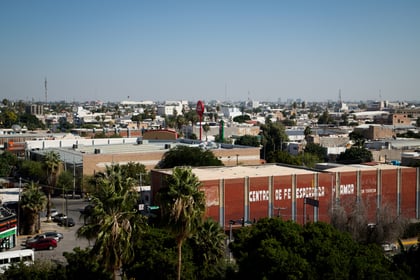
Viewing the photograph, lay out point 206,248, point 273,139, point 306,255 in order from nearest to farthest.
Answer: point 306,255 < point 206,248 < point 273,139

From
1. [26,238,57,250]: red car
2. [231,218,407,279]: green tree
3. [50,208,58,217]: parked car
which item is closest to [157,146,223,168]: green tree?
[50,208,58,217]: parked car

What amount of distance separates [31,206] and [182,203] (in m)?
24.7

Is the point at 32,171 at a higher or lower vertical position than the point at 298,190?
lower

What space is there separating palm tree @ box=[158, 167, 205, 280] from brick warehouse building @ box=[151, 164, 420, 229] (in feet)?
64.7

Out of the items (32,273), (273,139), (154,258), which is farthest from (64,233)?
(273,139)

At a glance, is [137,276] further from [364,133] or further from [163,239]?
[364,133]

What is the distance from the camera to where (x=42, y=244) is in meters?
39.4

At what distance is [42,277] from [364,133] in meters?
110

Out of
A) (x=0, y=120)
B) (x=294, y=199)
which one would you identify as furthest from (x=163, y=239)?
(x=0, y=120)

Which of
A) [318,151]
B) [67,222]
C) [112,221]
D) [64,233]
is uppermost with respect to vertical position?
[112,221]

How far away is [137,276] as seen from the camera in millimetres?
25953

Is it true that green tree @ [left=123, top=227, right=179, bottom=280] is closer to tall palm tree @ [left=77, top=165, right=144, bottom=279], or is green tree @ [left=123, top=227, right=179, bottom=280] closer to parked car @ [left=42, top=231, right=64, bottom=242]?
tall palm tree @ [left=77, top=165, right=144, bottom=279]

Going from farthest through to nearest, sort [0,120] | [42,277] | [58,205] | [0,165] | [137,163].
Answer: [0,120], [0,165], [137,163], [58,205], [42,277]

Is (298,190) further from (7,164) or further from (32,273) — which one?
(7,164)
